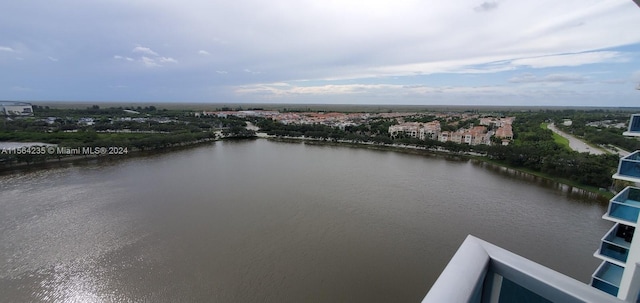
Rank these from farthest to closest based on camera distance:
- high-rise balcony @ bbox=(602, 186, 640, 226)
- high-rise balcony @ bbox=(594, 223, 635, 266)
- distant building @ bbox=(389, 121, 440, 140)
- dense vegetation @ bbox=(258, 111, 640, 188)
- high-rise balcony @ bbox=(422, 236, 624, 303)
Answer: distant building @ bbox=(389, 121, 440, 140) < dense vegetation @ bbox=(258, 111, 640, 188) < high-rise balcony @ bbox=(594, 223, 635, 266) < high-rise balcony @ bbox=(602, 186, 640, 226) < high-rise balcony @ bbox=(422, 236, 624, 303)

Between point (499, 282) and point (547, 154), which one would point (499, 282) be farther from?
point (547, 154)

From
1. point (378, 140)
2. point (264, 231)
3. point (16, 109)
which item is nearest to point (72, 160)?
point (264, 231)

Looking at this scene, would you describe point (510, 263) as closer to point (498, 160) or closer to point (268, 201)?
point (268, 201)

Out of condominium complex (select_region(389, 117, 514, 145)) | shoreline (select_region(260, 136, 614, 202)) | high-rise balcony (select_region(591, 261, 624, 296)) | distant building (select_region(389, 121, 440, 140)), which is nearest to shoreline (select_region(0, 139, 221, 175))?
shoreline (select_region(260, 136, 614, 202))

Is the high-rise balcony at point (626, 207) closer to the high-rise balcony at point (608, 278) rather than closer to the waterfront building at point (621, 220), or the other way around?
the waterfront building at point (621, 220)

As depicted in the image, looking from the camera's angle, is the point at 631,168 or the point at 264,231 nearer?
the point at 631,168

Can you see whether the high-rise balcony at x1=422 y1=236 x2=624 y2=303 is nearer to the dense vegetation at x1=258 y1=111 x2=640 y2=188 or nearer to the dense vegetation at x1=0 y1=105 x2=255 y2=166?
the dense vegetation at x1=258 y1=111 x2=640 y2=188
